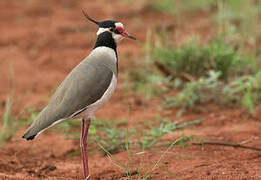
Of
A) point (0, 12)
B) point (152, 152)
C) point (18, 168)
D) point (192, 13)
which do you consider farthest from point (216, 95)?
point (0, 12)

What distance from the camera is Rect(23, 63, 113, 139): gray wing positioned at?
2947 mm

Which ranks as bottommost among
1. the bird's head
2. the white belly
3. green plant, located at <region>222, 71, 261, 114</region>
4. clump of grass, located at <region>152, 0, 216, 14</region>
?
the white belly

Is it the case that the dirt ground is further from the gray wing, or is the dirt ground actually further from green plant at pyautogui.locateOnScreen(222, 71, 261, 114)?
the gray wing

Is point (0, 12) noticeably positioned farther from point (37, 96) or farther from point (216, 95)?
point (216, 95)

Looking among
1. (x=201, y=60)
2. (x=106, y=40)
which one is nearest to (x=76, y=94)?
(x=106, y=40)

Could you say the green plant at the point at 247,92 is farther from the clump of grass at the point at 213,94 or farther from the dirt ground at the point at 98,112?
the dirt ground at the point at 98,112

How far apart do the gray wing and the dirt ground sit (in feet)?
1.38

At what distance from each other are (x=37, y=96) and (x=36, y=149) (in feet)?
5.38

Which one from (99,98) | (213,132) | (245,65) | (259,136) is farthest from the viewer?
(245,65)

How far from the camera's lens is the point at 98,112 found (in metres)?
5.08

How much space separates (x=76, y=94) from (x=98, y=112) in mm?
2092

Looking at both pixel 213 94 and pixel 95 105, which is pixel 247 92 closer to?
pixel 213 94

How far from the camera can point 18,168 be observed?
11.4ft

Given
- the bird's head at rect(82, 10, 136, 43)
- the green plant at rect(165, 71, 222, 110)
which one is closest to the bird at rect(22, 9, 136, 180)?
the bird's head at rect(82, 10, 136, 43)
